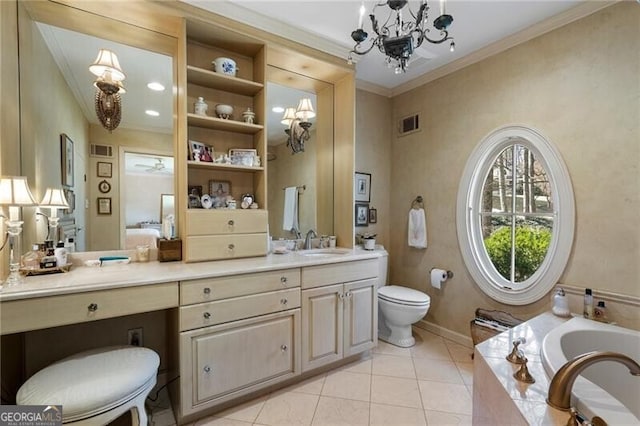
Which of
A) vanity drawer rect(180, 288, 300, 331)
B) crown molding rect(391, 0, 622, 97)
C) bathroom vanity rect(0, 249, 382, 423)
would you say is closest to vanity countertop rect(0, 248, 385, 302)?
bathroom vanity rect(0, 249, 382, 423)

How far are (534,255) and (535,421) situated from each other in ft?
5.81

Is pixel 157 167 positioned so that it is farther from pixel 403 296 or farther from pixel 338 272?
pixel 403 296

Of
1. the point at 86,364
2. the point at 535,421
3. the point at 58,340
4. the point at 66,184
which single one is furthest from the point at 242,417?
the point at 66,184

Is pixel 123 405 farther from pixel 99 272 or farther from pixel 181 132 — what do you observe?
pixel 181 132

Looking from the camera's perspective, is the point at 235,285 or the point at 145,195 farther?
the point at 145,195

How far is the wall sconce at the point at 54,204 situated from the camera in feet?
5.45

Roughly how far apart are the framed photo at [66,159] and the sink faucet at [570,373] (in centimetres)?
268

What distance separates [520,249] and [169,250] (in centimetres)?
278

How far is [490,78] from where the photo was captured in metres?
2.53

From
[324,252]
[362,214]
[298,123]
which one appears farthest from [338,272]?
[298,123]

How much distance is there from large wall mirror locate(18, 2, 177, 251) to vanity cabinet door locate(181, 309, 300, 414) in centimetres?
93

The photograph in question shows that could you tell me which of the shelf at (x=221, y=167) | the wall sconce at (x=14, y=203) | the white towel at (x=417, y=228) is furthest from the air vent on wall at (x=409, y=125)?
the wall sconce at (x=14, y=203)

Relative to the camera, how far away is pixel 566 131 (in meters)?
2.08

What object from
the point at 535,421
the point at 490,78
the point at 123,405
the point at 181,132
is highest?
the point at 490,78
